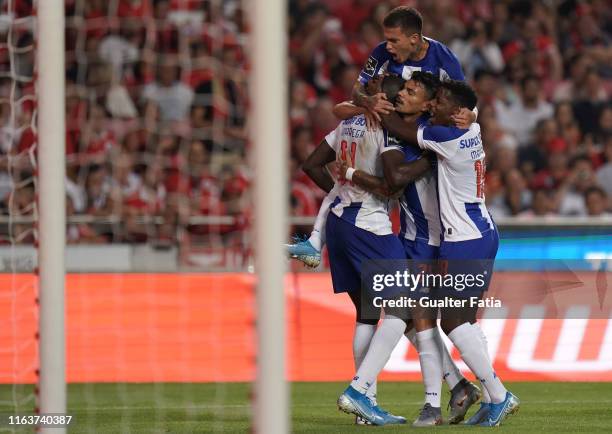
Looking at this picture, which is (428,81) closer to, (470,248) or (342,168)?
(342,168)

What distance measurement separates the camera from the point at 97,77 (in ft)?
40.8

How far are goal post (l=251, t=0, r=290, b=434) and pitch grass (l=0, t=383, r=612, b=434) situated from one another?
287 centimetres

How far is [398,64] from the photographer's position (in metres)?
7.38

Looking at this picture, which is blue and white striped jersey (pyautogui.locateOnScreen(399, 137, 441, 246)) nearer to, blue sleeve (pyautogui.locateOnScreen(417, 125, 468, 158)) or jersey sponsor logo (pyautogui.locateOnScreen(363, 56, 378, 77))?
blue sleeve (pyautogui.locateOnScreen(417, 125, 468, 158))

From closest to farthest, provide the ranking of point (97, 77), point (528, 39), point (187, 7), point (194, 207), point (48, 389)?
point (48, 389) < point (194, 207) < point (97, 77) < point (187, 7) < point (528, 39)

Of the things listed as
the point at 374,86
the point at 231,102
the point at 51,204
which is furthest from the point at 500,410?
the point at 231,102

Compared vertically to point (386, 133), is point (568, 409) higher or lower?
lower

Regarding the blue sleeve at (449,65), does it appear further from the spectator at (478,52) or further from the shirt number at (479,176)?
the spectator at (478,52)

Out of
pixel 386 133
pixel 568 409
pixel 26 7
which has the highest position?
pixel 26 7

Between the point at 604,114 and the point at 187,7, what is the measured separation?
15.1 ft

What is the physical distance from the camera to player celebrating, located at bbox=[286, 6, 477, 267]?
23.3 ft

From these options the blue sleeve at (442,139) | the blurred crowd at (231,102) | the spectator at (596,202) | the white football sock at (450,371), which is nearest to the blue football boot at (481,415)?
the white football sock at (450,371)

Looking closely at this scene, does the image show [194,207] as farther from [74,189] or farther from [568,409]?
[568,409]

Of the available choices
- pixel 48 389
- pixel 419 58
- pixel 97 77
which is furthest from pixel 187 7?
pixel 48 389
